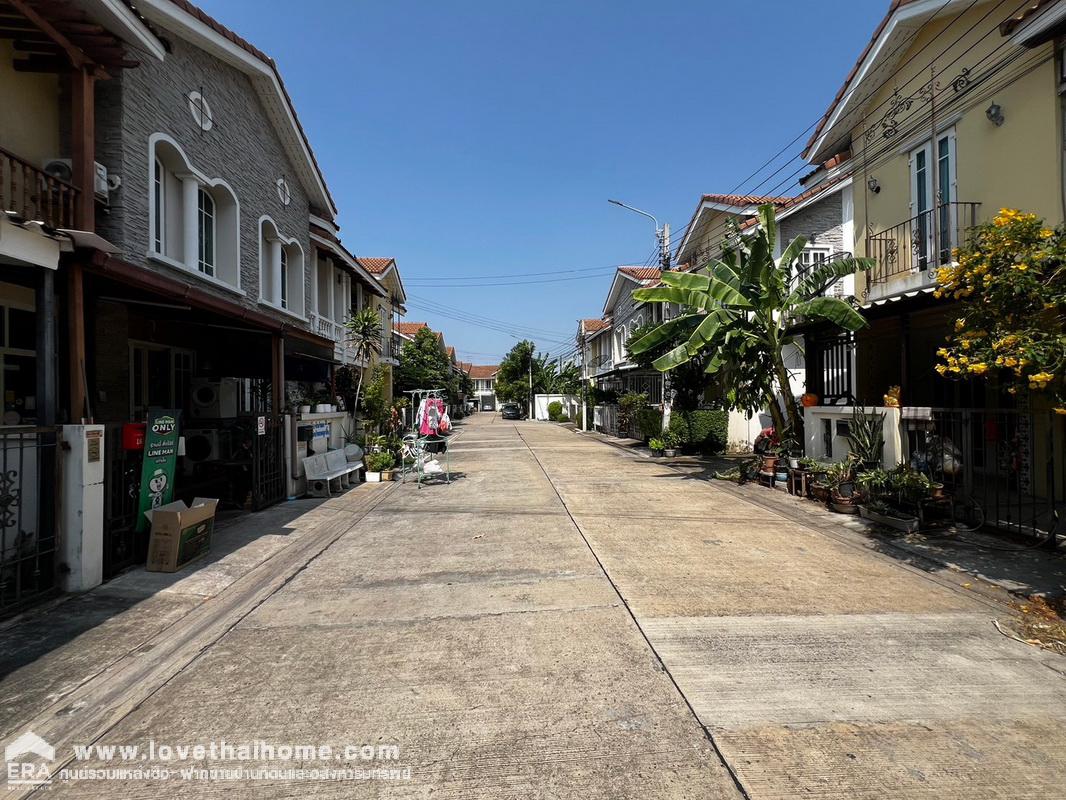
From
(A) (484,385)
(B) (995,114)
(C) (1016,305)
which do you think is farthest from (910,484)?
(A) (484,385)

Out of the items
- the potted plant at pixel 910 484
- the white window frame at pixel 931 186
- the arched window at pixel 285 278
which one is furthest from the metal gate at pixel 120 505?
the white window frame at pixel 931 186

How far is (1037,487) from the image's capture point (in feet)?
30.1

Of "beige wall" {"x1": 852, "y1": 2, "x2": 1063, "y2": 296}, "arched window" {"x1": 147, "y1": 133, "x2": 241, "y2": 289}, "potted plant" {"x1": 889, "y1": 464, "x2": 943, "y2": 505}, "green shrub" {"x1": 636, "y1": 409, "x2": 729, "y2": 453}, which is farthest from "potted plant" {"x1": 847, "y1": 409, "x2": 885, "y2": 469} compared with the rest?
"arched window" {"x1": 147, "y1": 133, "x2": 241, "y2": 289}

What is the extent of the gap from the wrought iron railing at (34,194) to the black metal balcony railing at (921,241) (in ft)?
40.9

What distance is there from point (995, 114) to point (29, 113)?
14217 millimetres

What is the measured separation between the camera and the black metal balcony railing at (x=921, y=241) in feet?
31.1

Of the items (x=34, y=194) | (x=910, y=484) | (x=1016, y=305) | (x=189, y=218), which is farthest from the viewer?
(x=189, y=218)

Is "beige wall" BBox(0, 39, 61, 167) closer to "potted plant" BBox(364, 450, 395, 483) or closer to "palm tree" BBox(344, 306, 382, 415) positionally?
"potted plant" BBox(364, 450, 395, 483)

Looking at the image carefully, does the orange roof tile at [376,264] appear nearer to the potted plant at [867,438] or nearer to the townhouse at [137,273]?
the townhouse at [137,273]

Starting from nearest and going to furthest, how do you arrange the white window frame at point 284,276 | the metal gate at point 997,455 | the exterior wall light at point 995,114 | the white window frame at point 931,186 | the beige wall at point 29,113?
the beige wall at point 29,113, the metal gate at point 997,455, the exterior wall light at point 995,114, the white window frame at point 931,186, the white window frame at point 284,276

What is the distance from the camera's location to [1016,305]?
506 centimetres

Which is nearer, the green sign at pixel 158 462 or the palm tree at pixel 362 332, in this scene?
the green sign at pixel 158 462

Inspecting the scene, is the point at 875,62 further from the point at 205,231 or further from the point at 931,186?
the point at 205,231

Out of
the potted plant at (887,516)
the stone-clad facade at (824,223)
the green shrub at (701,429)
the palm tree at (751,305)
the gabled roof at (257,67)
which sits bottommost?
the potted plant at (887,516)
